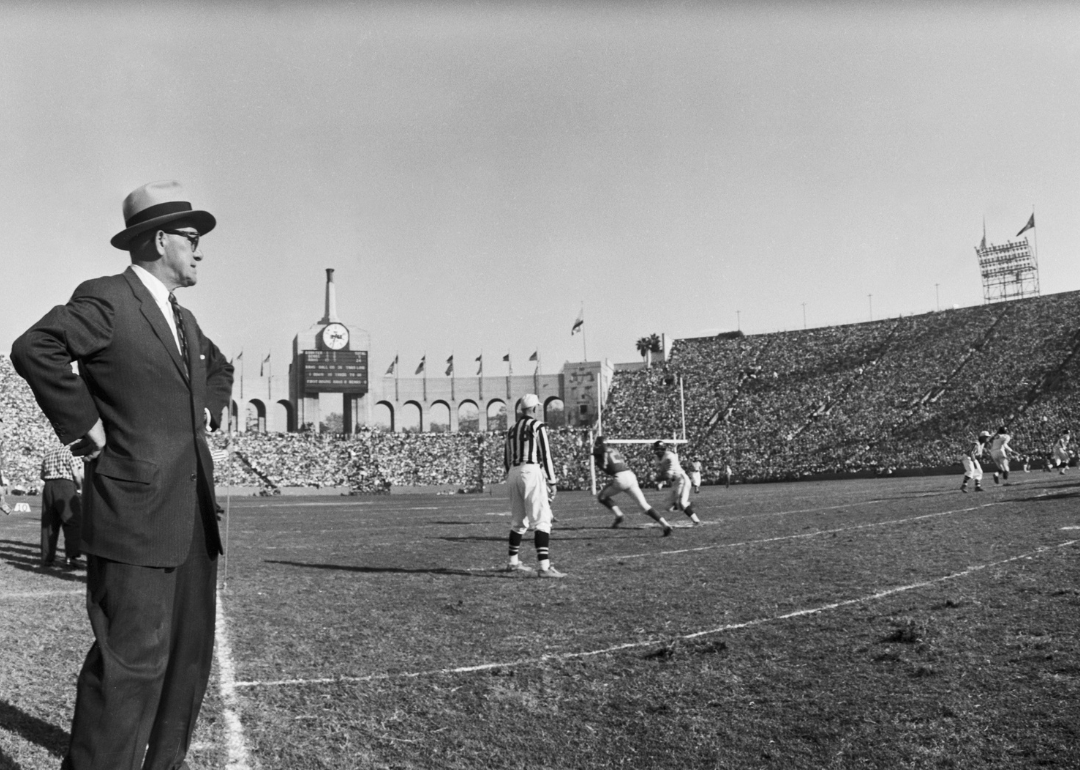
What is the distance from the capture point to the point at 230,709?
4391 millimetres

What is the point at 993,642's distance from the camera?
17.3 feet

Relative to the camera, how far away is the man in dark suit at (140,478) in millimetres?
2947

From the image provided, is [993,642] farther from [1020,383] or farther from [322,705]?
[1020,383]

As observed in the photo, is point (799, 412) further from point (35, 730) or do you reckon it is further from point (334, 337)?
point (35, 730)

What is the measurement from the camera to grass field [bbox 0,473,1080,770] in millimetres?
3717

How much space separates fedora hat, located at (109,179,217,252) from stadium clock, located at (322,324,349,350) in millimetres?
63988

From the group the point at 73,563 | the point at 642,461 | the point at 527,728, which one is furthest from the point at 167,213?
the point at 642,461

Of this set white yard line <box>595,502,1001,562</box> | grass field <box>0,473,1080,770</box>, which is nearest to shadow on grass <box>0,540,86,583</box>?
grass field <box>0,473,1080,770</box>

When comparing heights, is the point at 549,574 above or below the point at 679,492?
below

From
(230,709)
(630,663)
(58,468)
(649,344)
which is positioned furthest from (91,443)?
(649,344)

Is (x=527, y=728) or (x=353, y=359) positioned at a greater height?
(x=353, y=359)

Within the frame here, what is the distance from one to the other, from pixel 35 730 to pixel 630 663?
2995 millimetres

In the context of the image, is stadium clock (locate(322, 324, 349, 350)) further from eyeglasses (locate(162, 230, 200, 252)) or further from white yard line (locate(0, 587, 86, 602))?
eyeglasses (locate(162, 230, 200, 252))

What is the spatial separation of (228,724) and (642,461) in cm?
5126
